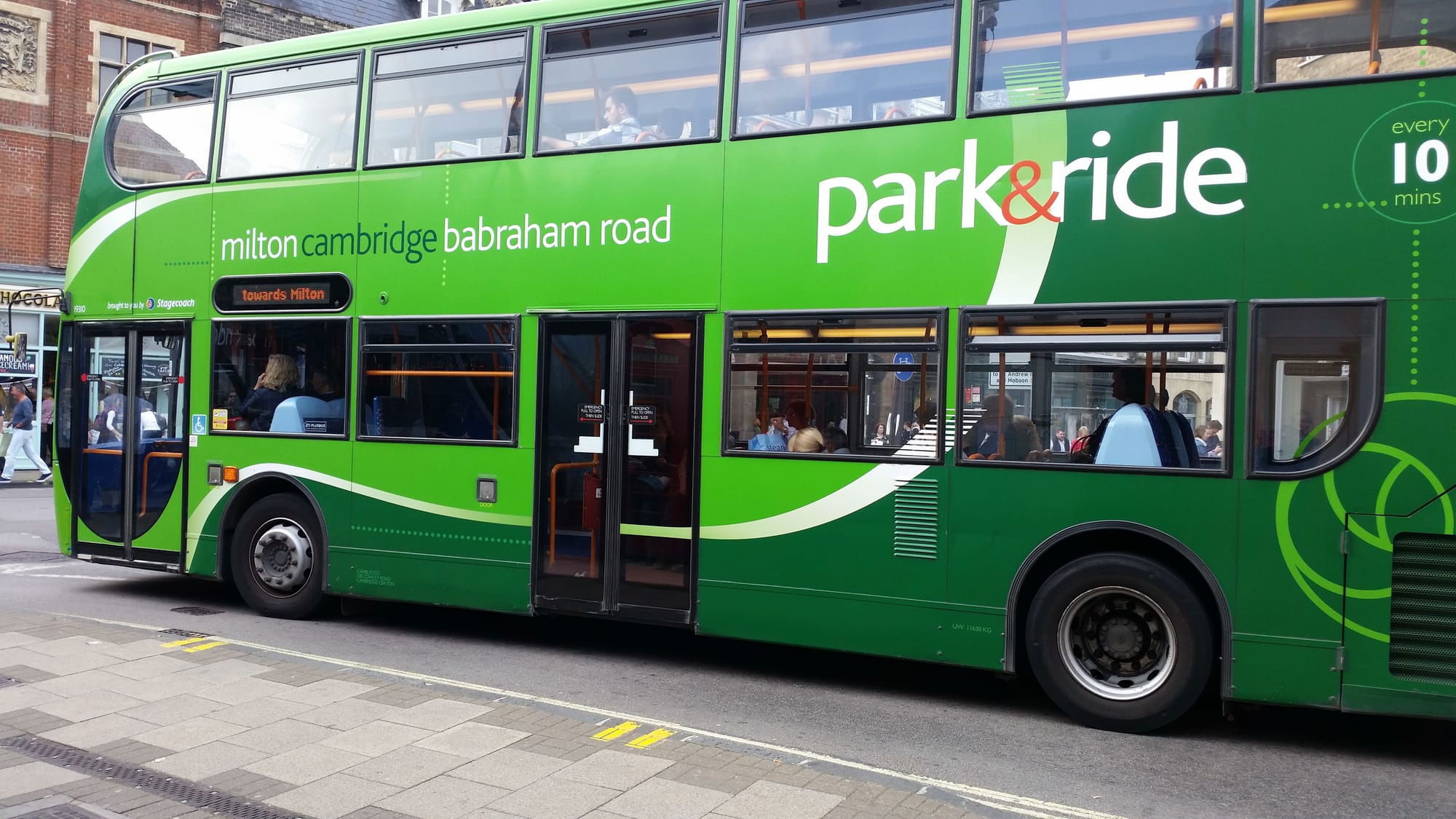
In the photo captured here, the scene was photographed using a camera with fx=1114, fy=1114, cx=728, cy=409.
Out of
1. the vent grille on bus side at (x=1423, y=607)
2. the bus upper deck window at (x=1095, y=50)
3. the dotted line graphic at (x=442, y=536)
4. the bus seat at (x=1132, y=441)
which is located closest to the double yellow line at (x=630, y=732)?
the dotted line graphic at (x=442, y=536)

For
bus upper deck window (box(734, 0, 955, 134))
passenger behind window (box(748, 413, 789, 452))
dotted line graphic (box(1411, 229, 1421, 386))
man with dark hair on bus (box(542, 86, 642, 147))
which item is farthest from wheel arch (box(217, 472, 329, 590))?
dotted line graphic (box(1411, 229, 1421, 386))

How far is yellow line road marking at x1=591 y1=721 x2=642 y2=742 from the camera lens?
5738mm

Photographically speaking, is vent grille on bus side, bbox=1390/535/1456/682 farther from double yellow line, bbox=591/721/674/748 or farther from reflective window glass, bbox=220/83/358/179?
reflective window glass, bbox=220/83/358/179

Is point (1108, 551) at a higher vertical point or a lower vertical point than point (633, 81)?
lower

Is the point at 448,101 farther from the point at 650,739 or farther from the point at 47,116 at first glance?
the point at 47,116

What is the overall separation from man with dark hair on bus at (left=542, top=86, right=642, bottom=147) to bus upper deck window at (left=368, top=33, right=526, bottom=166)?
68 cm

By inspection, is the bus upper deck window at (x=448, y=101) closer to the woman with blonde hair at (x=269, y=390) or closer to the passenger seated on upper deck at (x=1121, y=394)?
the woman with blonde hair at (x=269, y=390)

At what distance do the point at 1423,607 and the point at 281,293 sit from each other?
803 cm

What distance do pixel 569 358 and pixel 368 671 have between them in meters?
2.44

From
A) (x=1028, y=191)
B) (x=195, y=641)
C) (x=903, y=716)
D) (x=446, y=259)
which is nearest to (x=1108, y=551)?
(x=903, y=716)

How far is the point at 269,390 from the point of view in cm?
901

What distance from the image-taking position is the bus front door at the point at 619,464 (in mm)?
7375

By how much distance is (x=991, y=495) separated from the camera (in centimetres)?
643

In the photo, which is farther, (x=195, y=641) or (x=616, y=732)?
(x=195, y=641)
